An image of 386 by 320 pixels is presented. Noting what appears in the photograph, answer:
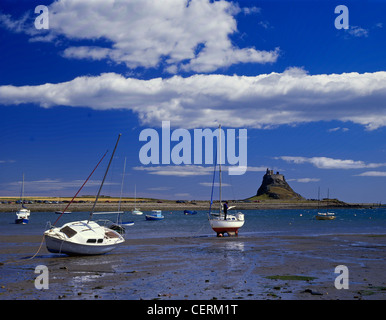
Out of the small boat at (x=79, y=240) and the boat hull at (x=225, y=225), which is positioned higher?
the small boat at (x=79, y=240)

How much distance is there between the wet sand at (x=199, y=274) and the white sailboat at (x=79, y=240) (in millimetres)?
649

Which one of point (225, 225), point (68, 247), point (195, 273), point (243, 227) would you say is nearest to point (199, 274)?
point (195, 273)

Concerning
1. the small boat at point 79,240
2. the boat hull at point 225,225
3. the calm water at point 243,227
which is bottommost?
the calm water at point 243,227

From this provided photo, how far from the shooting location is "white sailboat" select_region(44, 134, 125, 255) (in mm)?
31297

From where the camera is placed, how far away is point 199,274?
23.8 metres

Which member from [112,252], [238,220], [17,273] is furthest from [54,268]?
[238,220]

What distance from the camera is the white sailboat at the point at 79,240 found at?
3130 cm

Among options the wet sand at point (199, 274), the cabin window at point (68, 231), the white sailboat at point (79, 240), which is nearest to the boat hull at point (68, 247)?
the white sailboat at point (79, 240)

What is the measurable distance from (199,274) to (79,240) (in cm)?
1143

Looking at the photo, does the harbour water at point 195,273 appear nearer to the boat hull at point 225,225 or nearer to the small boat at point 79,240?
the small boat at point 79,240

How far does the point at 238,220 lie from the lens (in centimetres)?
5238

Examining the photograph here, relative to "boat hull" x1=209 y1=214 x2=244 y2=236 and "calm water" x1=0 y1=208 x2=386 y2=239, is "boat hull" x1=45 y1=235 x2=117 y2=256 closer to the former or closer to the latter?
"calm water" x1=0 y1=208 x2=386 y2=239
